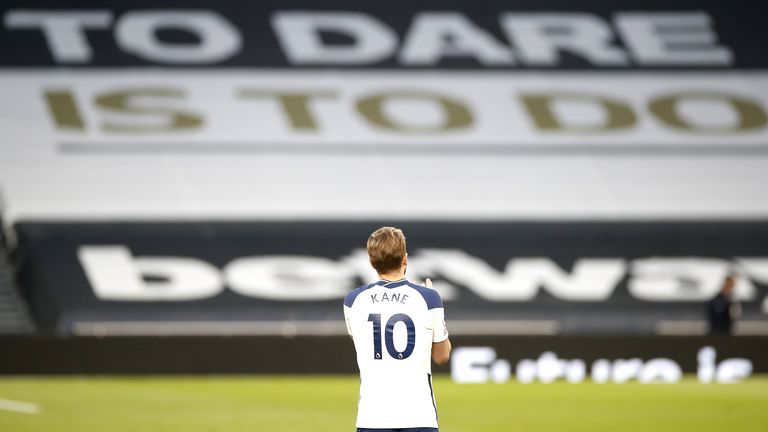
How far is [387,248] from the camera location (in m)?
4.61

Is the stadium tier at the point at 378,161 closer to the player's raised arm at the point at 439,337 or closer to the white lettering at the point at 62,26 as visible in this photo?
the white lettering at the point at 62,26

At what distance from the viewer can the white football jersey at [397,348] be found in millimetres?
4789

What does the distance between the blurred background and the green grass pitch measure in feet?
21.8

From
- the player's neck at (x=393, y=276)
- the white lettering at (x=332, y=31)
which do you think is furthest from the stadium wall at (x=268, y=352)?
the player's neck at (x=393, y=276)

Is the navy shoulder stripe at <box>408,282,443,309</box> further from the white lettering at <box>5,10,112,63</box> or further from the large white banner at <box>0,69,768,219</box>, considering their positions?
the white lettering at <box>5,10,112,63</box>

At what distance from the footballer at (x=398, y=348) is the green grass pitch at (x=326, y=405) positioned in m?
7.32

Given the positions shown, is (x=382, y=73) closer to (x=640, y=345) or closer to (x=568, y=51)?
(x=568, y=51)

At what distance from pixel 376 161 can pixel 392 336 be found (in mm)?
20604

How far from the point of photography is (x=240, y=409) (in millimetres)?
13922

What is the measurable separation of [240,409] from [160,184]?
1179 centimetres

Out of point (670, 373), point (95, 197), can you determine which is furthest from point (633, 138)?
point (95, 197)

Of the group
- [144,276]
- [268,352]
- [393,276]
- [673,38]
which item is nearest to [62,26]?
[144,276]

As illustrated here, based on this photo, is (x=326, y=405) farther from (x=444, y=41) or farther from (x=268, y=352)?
(x=444, y=41)

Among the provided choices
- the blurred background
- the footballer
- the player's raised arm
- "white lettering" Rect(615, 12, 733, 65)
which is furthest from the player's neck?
"white lettering" Rect(615, 12, 733, 65)
